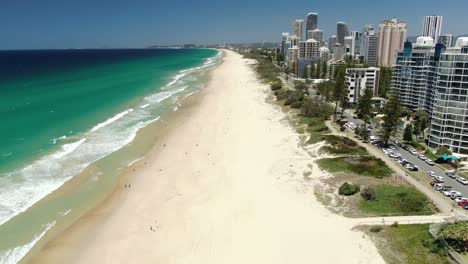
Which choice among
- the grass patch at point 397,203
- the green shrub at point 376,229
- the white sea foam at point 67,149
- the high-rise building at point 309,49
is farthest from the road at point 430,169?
the high-rise building at point 309,49

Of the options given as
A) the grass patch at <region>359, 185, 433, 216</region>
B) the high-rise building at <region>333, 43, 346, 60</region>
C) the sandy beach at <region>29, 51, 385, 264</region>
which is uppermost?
the high-rise building at <region>333, 43, 346, 60</region>

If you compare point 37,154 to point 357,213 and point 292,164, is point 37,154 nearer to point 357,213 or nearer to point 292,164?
point 292,164

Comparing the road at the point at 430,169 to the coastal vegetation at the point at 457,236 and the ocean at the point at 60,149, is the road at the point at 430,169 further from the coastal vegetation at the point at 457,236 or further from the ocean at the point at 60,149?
the ocean at the point at 60,149

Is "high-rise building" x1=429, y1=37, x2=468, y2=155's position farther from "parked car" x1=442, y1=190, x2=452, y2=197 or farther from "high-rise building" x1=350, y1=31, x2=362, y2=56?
"high-rise building" x1=350, y1=31, x2=362, y2=56

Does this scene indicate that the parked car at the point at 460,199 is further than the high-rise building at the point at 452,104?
No

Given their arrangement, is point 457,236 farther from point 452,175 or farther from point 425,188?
point 452,175

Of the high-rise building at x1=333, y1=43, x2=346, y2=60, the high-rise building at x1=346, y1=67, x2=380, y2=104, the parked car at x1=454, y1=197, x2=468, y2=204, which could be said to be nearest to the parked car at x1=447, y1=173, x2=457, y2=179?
the parked car at x1=454, y1=197, x2=468, y2=204

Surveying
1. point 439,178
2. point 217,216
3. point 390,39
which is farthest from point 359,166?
point 390,39
